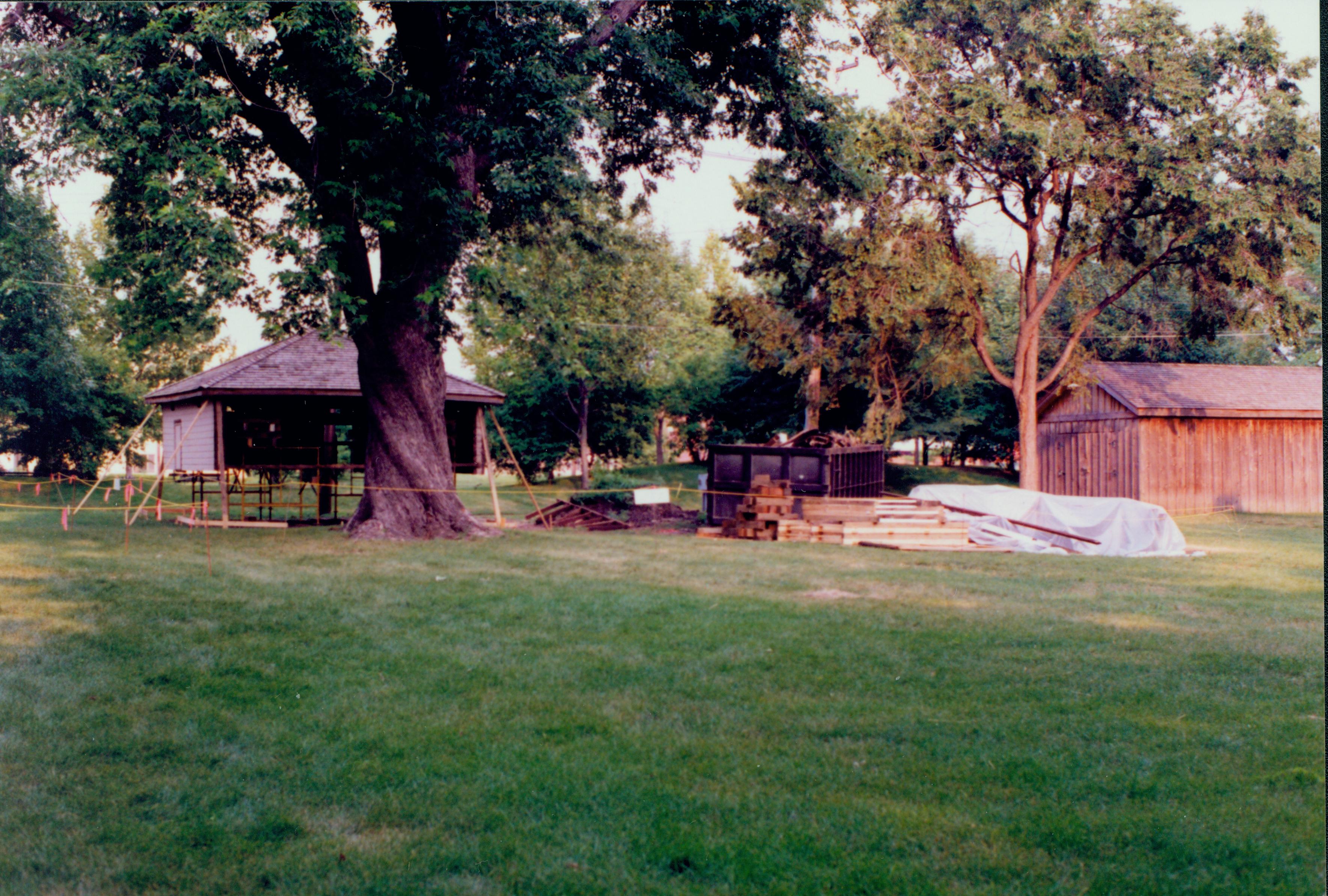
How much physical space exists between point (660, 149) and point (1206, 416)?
18.9m

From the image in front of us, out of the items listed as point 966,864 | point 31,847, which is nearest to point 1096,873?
point 966,864

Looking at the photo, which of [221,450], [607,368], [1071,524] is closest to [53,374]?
[221,450]

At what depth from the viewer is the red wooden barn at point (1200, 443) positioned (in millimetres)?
29125

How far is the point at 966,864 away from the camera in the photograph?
169 inches

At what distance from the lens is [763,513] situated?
19.8 meters

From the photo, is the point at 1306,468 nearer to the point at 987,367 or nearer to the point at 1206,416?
the point at 1206,416

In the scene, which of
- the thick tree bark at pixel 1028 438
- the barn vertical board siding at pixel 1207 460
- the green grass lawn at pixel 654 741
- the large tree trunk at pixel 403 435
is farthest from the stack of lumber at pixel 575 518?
the barn vertical board siding at pixel 1207 460

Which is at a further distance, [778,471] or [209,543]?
[778,471]

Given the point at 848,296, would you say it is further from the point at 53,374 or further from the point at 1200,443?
the point at 53,374

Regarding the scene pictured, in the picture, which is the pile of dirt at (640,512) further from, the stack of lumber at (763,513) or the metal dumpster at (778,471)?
the stack of lumber at (763,513)

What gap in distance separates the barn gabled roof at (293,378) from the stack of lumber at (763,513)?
6.46 meters

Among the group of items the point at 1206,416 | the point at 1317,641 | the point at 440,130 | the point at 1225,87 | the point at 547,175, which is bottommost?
the point at 1317,641

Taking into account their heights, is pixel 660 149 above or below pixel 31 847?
above

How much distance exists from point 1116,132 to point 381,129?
18.3 meters
